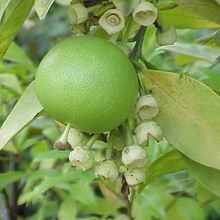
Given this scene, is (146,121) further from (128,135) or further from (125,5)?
(125,5)

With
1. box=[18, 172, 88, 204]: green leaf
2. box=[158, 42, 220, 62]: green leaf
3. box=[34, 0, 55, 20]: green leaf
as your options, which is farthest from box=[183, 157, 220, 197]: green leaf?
box=[18, 172, 88, 204]: green leaf

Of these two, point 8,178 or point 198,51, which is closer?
point 198,51

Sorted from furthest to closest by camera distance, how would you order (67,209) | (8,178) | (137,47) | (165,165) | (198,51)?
(67,209) → (8,178) → (198,51) → (165,165) → (137,47)

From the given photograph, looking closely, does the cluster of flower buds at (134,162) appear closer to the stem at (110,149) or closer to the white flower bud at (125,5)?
the stem at (110,149)

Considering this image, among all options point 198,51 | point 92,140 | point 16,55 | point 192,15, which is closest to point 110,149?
point 92,140

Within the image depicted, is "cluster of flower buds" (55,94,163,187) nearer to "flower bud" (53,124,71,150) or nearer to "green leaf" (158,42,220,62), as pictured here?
"flower bud" (53,124,71,150)

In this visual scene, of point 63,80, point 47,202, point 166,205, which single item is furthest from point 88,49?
point 47,202
